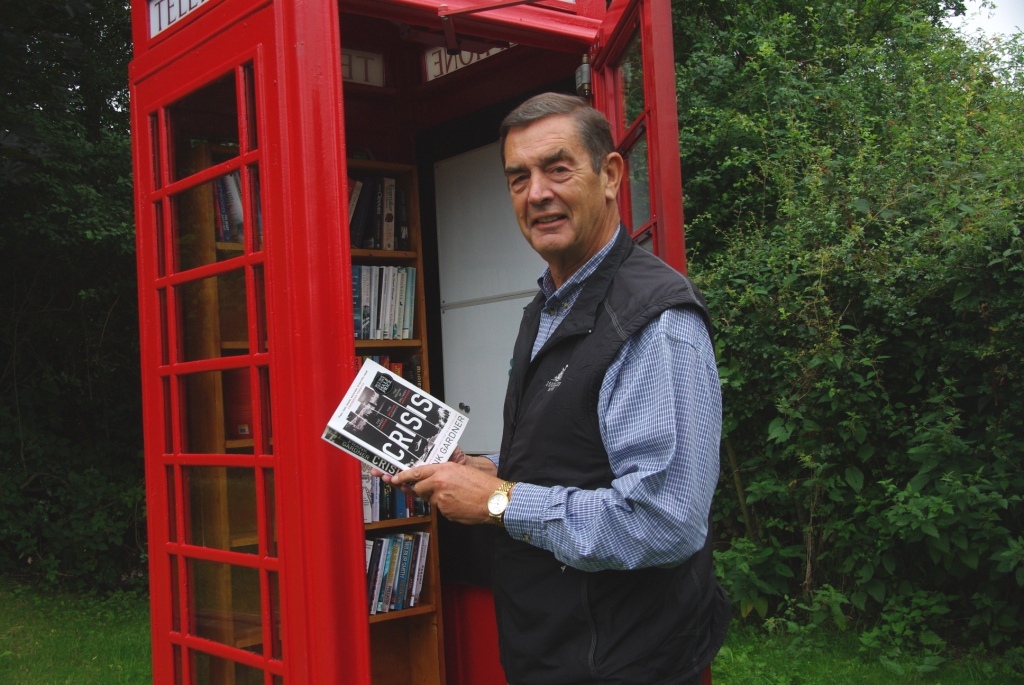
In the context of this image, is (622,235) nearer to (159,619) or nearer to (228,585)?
(228,585)

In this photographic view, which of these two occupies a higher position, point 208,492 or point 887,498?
point 208,492

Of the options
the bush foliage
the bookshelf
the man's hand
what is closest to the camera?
the man's hand

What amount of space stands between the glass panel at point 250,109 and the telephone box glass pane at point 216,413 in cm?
63

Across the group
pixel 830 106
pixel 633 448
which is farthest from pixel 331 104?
pixel 830 106

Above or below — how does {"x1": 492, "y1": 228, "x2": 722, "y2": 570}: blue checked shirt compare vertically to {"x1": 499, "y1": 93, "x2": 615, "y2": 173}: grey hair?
below

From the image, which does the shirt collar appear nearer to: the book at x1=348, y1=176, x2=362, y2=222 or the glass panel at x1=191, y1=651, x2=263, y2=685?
the glass panel at x1=191, y1=651, x2=263, y2=685

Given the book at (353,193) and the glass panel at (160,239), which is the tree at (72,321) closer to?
the book at (353,193)

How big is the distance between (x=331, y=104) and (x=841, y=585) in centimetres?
353

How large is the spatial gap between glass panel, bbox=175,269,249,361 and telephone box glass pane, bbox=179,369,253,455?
7 cm

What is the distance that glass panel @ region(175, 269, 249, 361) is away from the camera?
2633mm

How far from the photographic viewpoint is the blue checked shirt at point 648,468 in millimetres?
1549

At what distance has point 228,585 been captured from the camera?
277 centimetres

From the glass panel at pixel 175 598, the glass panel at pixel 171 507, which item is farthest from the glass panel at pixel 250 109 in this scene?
the glass panel at pixel 175 598

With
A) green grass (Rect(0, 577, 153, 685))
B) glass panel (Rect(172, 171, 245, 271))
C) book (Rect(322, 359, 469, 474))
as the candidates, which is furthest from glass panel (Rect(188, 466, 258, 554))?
green grass (Rect(0, 577, 153, 685))
